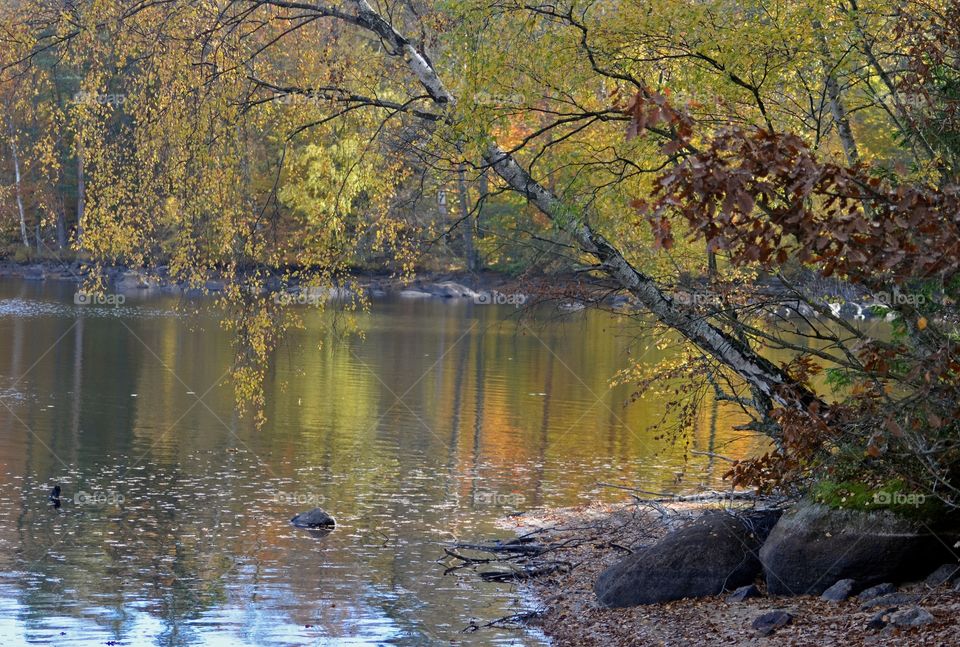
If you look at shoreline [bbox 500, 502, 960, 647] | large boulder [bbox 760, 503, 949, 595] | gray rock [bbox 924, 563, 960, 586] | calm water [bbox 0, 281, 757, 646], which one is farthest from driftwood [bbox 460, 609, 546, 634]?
gray rock [bbox 924, 563, 960, 586]

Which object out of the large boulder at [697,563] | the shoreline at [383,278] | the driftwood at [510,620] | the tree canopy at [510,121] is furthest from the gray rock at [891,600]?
the shoreline at [383,278]

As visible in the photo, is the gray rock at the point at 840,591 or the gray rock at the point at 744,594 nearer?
the gray rock at the point at 840,591

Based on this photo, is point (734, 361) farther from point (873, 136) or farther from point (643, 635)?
point (873, 136)

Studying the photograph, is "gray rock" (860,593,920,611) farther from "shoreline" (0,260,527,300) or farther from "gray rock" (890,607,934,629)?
"shoreline" (0,260,527,300)

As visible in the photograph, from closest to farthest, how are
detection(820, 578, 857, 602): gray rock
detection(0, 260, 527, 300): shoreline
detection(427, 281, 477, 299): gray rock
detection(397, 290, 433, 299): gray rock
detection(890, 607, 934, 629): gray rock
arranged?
detection(890, 607, 934, 629): gray rock
detection(820, 578, 857, 602): gray rock
detection(397, 290, 433, 299): gray rock
detection(0, 260, 527, 300): shoreline
detection(427, 281, 477, 299): gray rock

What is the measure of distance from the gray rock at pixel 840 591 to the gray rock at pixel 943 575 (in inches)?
23.6

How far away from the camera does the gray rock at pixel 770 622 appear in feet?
32.1

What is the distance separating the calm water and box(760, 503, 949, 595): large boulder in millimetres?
2428

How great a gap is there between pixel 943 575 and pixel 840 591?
83 centimetres

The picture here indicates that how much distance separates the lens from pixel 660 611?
11172 mm

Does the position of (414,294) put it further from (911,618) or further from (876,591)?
(911,618)

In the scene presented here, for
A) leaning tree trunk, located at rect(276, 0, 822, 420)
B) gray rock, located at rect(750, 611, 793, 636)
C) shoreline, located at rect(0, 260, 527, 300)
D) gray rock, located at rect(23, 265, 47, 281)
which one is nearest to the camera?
gray rock, located at rect(750, 611, 793, 636)

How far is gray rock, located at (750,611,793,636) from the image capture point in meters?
9.80

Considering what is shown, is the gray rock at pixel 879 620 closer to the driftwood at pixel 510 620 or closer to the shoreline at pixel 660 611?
the shoreline at pixel 660 611
